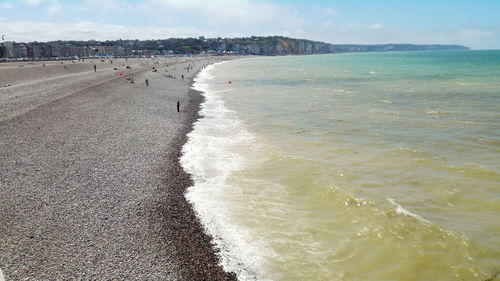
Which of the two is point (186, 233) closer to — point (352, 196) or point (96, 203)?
point (96, 203)

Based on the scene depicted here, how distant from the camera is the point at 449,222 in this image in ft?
33.8

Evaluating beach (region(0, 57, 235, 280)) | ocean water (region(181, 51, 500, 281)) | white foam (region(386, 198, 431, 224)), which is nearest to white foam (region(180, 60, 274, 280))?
ocean water (region(181, 51, 500, 281))

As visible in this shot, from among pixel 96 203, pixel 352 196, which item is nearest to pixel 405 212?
pixel 352 196

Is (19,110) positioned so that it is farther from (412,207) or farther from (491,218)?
(491,218)

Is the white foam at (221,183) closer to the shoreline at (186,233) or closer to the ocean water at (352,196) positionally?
the ocean water at (352,196)

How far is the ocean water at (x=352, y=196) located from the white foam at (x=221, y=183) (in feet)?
0.16

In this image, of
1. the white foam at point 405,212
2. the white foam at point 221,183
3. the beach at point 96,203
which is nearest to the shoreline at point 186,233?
the beach at point 96,203

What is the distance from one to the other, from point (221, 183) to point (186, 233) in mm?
4350

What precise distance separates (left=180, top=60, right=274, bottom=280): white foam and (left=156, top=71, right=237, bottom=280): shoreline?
0.75 feet

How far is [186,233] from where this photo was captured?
9.43m

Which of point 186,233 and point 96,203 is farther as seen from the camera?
point 96,203

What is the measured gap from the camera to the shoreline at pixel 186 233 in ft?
25.7

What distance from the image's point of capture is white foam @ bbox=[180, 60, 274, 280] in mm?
8591

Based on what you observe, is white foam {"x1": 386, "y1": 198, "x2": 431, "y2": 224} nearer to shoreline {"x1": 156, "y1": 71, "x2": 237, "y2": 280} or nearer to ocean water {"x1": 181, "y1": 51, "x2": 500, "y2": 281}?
ocean water {"x1": 181, "y1": 51, "x2": 500, "y2": 281}
